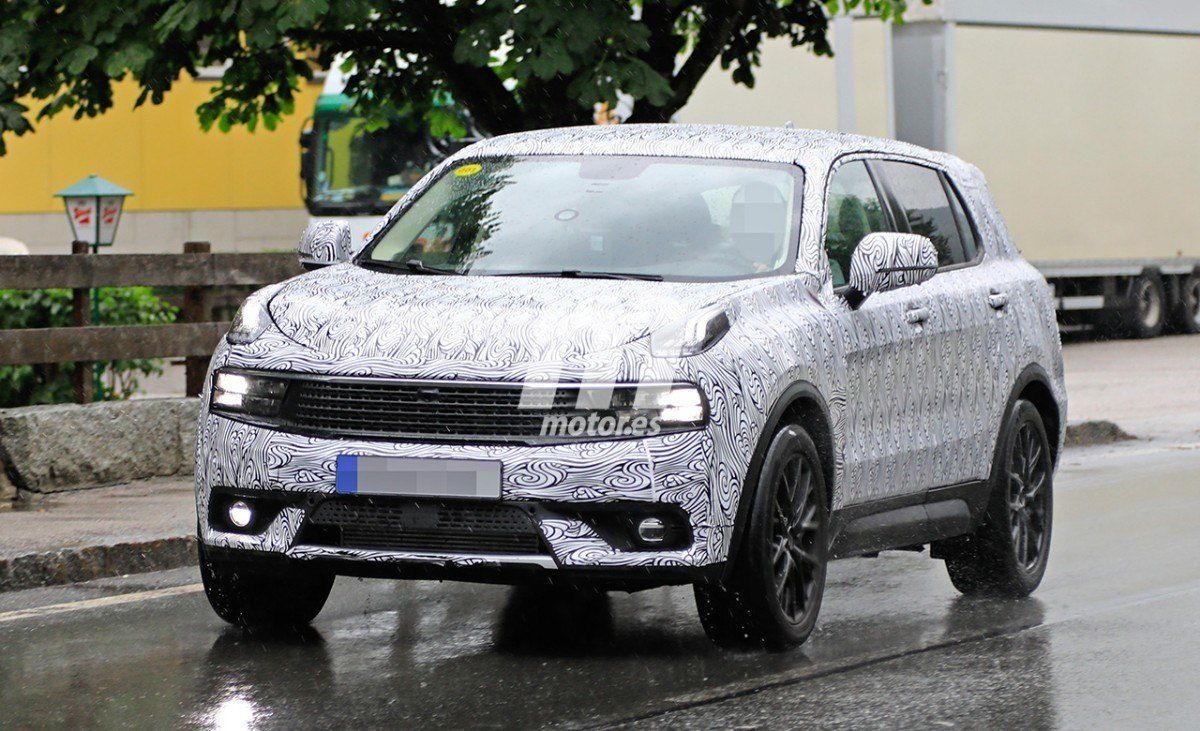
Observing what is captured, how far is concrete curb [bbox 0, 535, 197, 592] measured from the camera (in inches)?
342

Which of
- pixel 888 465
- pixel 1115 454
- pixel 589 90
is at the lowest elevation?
pixel 1115 454

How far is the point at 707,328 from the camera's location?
6531 millimetres

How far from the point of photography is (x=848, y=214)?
25.7 ft

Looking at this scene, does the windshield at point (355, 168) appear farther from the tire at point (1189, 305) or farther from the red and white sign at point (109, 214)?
the tire at point (1189, 305)

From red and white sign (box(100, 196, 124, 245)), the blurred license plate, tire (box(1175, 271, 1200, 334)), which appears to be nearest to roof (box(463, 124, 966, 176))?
the blurred license plate

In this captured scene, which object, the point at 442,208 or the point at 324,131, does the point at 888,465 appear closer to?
the point at 442,208

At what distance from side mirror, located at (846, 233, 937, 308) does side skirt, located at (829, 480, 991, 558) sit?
0.73m

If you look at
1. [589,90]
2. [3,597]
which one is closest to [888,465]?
[3,597]

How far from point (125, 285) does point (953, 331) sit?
17.5 feet

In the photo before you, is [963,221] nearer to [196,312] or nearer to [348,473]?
[348,473]

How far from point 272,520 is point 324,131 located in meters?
20.7

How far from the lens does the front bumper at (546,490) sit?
6316 mm

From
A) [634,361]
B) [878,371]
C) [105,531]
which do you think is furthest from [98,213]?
[634,361]

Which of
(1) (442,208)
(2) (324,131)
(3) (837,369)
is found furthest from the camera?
(2) (324,131)
